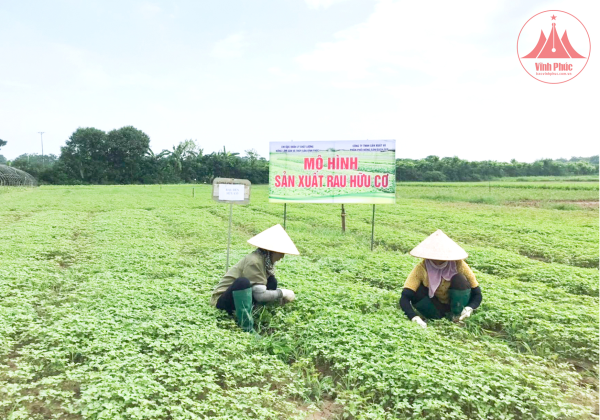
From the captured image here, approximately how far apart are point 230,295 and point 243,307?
0.29 meters

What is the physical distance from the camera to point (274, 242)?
532 centimetres

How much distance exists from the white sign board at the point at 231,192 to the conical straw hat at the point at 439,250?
345 cm

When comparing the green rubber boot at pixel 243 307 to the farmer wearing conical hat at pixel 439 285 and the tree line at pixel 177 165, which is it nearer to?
the farmer wearing conical hat at pixel 439 285

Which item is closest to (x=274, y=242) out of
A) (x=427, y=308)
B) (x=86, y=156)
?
(x=427, y=308)

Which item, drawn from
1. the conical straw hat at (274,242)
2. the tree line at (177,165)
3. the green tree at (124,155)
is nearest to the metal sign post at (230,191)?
the conical straw hat at (274,242)

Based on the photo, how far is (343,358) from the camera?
436 cm

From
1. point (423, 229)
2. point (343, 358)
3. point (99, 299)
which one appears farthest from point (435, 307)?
point (423, 229)

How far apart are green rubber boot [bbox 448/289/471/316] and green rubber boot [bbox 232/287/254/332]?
239 centimetres

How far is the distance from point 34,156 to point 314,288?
112m

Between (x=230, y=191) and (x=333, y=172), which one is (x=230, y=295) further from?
(x=333, y=172)

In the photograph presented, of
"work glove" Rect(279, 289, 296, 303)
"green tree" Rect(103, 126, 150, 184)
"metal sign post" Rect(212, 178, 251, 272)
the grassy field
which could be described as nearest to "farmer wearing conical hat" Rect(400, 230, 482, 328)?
the grassy field

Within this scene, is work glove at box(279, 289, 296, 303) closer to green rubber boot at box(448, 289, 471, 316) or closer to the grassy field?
the grassy field

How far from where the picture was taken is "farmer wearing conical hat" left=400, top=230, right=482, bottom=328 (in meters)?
5.21

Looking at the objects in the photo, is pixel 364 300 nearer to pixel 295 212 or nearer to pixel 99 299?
pixel 99 299
